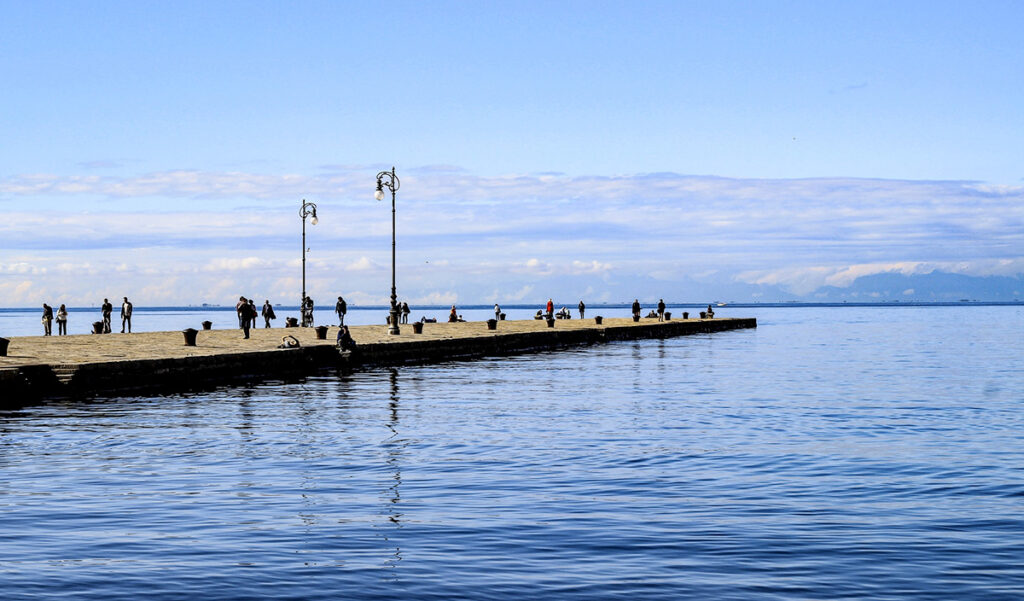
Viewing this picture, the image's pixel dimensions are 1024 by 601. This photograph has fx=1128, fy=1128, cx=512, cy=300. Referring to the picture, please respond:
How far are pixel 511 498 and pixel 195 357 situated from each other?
24194 millimetres

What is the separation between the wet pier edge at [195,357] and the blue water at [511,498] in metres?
2.60

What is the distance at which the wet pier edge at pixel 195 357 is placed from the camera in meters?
30.8

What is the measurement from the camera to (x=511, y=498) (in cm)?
1455

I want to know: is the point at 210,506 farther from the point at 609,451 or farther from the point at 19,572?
the point at 609,451

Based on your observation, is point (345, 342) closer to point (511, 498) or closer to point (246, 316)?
point (246, 316)

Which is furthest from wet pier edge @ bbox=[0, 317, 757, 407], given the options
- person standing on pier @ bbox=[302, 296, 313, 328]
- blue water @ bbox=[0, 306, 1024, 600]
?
person standing on pier @ bbox=[302, 296, 313, 328]

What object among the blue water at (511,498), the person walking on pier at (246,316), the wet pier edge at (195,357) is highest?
the person walking on pier at (246,316)

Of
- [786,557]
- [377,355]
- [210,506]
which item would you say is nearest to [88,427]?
[210,506]

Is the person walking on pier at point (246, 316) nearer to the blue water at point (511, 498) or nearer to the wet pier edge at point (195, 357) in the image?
the wet pier edge at point (195, 357)

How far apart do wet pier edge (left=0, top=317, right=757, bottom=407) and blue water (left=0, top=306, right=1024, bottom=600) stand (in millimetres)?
2596

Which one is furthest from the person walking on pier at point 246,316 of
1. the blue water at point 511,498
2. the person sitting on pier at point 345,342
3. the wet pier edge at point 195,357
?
the blue water at point 511,498

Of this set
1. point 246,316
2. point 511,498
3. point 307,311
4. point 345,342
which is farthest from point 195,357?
point 307,311

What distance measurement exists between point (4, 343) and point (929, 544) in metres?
32.3

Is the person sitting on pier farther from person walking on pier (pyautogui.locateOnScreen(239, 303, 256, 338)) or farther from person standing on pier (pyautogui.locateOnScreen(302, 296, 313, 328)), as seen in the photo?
person standing on pier (pyautogui.locateOnScreen(302, 296, 313, 328))
